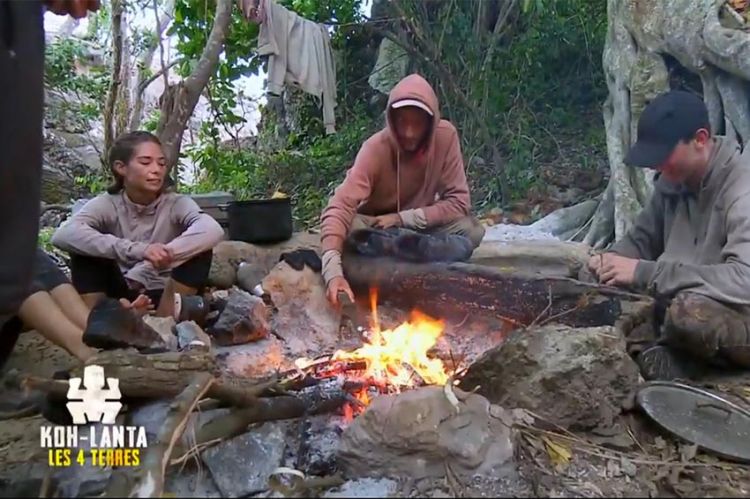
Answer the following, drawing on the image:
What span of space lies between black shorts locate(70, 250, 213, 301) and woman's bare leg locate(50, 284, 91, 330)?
553 millimetres

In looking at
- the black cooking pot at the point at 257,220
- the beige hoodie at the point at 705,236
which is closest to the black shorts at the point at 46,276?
the black cooking pot at the point at 257,220

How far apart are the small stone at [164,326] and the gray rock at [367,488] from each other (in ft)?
4.48

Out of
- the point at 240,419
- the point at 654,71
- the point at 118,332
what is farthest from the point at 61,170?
the point at 240,419

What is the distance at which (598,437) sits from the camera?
247 centimetres

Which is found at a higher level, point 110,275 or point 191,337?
point 110,275

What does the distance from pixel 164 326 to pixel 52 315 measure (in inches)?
20.8

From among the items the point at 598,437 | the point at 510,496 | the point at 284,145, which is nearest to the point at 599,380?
the point at 598,437

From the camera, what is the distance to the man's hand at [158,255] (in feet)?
11.1

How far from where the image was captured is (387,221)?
4.09 metres

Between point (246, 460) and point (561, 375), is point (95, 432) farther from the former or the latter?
point (561, 375)

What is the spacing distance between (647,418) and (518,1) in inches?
266

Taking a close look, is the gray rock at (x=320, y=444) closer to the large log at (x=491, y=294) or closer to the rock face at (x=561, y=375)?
the rock face at (x=561, y=375)

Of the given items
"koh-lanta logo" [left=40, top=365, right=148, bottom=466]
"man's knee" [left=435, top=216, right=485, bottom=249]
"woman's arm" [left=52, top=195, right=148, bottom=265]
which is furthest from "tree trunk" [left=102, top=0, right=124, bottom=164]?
"koh-lanta logo" [left=40, top=365, right=148, bottom=466]

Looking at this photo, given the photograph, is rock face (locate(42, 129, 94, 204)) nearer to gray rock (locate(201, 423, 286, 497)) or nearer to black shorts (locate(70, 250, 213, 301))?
black shorts (locate(70, 250, 213, 301))
